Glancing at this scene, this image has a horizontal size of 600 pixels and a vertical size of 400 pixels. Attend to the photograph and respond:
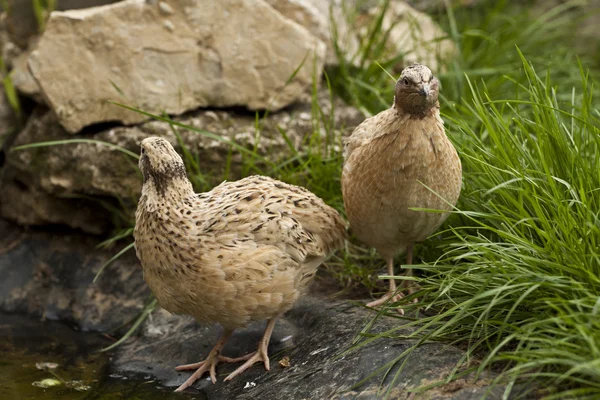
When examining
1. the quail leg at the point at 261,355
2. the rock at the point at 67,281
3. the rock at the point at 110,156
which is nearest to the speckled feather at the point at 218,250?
the quail leg at the point at 261,355

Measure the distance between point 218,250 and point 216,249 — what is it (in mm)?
11

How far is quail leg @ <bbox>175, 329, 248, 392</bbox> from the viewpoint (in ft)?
14.1

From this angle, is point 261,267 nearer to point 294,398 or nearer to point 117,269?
point 294,398

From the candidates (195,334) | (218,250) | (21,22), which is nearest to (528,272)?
(218,250)

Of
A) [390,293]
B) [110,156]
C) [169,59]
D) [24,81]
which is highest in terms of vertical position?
[169,59]

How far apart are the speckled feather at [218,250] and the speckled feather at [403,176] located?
1.28 ft

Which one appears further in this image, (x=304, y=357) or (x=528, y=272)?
(x=304, y=357)

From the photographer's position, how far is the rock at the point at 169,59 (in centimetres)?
555

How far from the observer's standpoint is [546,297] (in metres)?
3.42

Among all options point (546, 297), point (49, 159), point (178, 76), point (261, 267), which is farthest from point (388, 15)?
point (546, 297)

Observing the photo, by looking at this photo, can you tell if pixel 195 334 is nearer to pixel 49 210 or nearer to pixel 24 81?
pixel 49 210

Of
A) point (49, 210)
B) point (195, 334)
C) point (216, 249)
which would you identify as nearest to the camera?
point (216, 249)

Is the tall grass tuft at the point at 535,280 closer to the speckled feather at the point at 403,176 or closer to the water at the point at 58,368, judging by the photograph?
the speckled feather at the point at 403,176

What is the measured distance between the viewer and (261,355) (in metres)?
4.30
